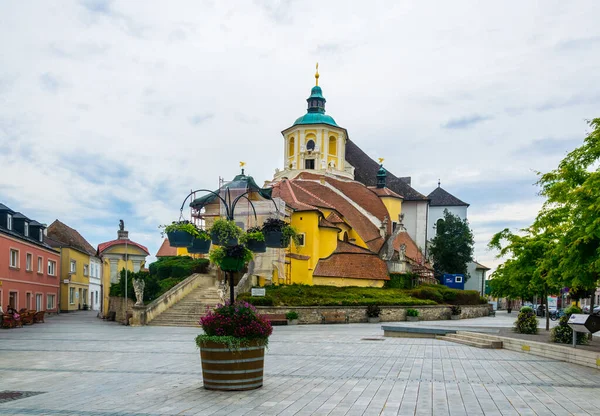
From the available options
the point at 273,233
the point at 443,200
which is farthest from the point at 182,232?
the point at 443,200

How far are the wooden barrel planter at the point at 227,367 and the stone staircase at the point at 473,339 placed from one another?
36.1 feet

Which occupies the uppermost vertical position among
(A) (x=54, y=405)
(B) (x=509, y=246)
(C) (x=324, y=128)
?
(C) (x=324, y=128)

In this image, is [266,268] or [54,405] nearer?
[54,405]

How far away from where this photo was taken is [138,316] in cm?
3045

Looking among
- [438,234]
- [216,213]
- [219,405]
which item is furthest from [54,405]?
[438,234]

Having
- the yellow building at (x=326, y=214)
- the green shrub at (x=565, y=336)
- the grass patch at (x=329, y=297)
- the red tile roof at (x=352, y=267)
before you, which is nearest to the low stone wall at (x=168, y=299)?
the grass patch at (x=329, y=297)

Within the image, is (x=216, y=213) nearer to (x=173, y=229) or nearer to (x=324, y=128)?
(x=324, y=128)

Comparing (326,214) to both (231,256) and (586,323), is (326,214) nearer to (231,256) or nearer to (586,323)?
(586,323)

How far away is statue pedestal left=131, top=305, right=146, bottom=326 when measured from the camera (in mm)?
30359

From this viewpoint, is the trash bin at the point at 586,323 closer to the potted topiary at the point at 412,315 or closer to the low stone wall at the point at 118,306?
the low stone wall at the point at 118,306

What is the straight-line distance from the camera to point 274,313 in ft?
109

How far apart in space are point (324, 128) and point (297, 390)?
2158 inches

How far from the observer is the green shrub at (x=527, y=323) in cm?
2195

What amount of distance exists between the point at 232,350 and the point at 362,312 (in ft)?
90.8
